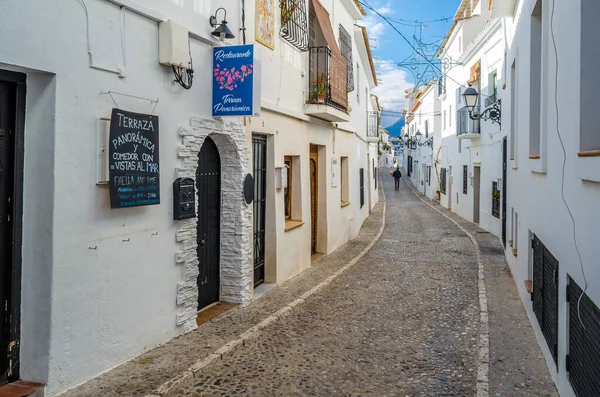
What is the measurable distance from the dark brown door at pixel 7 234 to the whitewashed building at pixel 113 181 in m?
0.01

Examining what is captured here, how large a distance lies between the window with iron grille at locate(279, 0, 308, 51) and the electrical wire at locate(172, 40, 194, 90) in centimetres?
350

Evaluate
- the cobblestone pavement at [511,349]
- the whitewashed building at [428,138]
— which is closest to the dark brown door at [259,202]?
the cobblestone pavement at [511,349]

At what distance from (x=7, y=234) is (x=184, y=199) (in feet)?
7.07

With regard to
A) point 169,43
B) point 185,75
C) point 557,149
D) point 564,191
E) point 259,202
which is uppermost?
point 169,43

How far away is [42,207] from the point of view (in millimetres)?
4270

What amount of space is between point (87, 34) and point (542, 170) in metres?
5.21

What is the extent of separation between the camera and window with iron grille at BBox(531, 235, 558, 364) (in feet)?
16.8

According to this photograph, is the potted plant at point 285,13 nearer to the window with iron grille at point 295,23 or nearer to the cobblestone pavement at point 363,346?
the window with iron grille at point 295,23

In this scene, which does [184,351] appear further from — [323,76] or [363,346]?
[323,76]

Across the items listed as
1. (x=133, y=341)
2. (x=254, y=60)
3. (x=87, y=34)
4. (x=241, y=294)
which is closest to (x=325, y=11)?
(x=254, y=60)

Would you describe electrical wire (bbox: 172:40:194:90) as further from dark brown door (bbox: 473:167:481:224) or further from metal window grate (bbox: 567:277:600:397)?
dark brown door (bbox: 473:167:481:224)

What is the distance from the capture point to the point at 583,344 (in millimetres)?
3857

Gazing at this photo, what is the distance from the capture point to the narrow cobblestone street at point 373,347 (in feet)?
16.5

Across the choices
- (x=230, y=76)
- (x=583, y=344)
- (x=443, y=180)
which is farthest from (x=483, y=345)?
(x=443, y=180)
